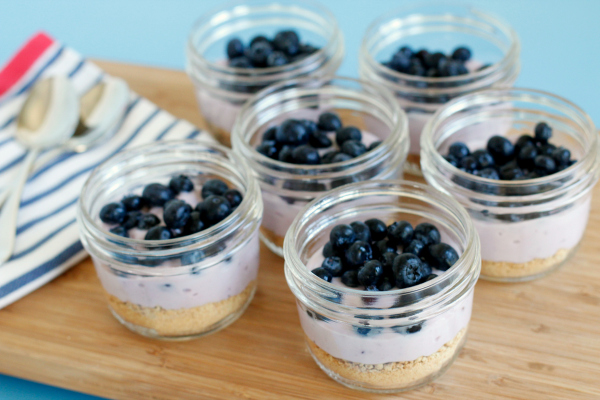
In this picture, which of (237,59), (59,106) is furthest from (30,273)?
(237,59)

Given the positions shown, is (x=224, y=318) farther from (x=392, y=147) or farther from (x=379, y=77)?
(x=379, y=77)

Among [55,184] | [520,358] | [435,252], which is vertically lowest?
[520,358]

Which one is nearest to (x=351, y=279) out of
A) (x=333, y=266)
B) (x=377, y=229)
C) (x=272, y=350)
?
(x=333, y=266)

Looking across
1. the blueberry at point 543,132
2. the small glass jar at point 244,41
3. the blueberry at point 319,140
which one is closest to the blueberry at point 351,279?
the blueberry at point 319,140

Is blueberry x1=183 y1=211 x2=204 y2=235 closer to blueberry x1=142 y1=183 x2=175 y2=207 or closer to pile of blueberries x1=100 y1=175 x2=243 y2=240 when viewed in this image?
pile of blueberries x1=100 y1=175 x2=243 y2=240

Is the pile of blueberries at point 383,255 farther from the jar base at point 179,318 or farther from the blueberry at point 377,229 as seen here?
the jar base at point 179,318

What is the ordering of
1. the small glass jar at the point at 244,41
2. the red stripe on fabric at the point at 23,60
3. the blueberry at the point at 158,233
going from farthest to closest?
the red stripe on fabric at the point at 23,60
the small glass jar at the point at 244,41
the blueberry at the point at 158,233

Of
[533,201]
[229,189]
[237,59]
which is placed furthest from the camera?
[237,59]

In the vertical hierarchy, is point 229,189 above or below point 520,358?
above
